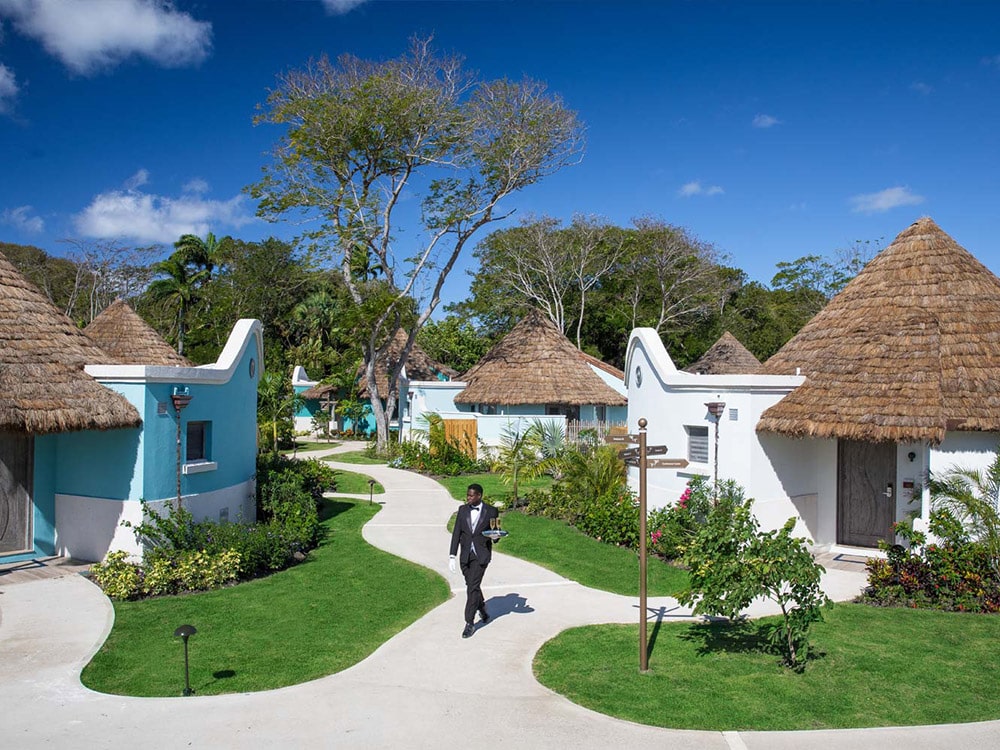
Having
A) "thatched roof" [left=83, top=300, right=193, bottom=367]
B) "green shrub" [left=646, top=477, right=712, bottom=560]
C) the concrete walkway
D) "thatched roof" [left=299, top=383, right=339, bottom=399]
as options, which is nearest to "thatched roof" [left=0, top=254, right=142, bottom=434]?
the concrete walkway

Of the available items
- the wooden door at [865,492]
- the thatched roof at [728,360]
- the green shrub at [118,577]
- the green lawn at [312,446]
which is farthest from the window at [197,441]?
the thatched roof at [728,360]

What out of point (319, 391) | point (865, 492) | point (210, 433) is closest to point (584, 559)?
point (865, 492)

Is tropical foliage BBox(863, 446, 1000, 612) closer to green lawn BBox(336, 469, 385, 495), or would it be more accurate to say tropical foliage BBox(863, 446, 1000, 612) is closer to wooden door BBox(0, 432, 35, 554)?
green lawn BBox(336, 469, 385, 495)

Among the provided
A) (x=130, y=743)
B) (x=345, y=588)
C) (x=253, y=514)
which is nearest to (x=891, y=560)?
(x=345, y=588)

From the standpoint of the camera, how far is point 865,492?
14.5 metres

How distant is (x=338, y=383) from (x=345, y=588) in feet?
102

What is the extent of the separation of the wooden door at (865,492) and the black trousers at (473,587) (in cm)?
867

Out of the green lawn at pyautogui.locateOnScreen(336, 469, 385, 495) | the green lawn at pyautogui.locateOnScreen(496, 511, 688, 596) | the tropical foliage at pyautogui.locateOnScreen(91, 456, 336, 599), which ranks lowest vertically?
the green lawn at pyautogui.locateOnScreen(336, 469, 385, 495)

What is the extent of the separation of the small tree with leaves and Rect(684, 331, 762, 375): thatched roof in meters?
25.8

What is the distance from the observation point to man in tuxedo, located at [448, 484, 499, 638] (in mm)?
9406

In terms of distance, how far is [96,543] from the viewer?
12.5 metres

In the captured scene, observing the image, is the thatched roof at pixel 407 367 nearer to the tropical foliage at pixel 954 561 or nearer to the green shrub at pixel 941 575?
the tropical foliage at pixel 954 561

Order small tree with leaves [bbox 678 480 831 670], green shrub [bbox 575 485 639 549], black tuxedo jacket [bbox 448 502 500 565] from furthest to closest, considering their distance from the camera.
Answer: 1. green shrub [bbox 575 485 639 549]
2. black tuxedo jacket [bbox 448 502 500 565]
3. small tree with leaves [bbox 678 480 831 670]

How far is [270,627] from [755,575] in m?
6.00
